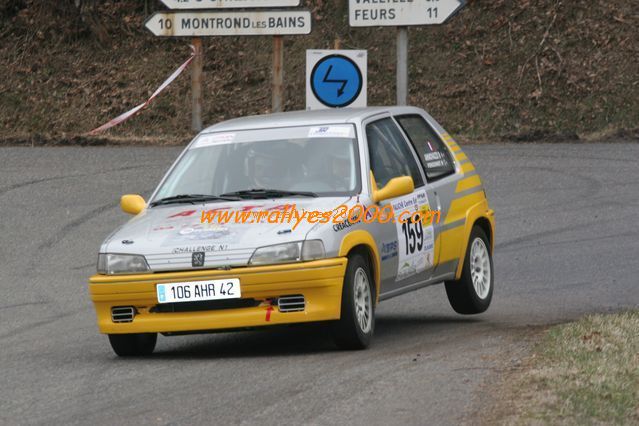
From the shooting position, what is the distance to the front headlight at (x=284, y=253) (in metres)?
9.00

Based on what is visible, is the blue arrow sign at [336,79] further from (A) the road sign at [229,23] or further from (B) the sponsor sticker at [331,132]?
(B) the sponsor sticker at [331,132]

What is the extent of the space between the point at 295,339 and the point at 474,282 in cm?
182

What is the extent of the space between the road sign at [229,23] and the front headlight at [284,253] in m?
10.1

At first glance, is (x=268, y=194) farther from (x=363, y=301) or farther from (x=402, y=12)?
(x=402, y=12)

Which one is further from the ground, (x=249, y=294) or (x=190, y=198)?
(x=190, y=198)

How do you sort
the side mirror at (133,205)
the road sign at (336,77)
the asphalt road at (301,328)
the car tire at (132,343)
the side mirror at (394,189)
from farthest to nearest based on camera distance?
the road sign at (336,77) → the side mirror at (133,205) → the side mirror at (394,189) → the car tire at (132,343) → the asphalt road at (301,328)

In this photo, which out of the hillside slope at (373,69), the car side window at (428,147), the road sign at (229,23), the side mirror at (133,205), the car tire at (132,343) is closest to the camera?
the car tire at (132,343)

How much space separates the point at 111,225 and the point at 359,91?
3465 mm

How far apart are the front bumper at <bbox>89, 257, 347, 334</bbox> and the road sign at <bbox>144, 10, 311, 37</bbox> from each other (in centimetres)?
1001

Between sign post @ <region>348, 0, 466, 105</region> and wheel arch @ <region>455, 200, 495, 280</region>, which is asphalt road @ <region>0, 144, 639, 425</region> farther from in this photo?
sign post @ <region>348, 0, 466, 105</region>

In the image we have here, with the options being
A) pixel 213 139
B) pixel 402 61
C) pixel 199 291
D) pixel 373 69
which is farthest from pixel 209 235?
pixel 373 69

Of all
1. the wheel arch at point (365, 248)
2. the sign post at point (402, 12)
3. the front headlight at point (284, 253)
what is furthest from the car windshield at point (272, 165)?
the sign post at point (402, 12)

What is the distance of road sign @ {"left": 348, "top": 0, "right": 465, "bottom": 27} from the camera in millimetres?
16969

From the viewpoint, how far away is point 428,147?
11305 mm
